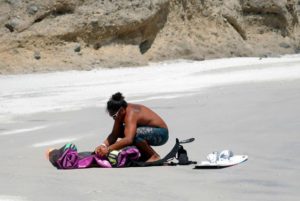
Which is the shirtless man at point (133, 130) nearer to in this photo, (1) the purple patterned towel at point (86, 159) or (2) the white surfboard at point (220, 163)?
(1) the purple patterned towel at point (86, 159)

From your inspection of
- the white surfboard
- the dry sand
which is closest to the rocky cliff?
the dry sand

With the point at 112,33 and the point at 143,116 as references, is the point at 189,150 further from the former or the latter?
the point at 112,33

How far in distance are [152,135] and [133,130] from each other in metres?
0.29

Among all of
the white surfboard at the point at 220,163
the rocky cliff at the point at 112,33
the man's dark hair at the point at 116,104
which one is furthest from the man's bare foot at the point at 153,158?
the rocky cliff at the point at 112,33

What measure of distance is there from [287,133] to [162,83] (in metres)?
7.88

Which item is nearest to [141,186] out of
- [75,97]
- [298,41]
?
[75,97]

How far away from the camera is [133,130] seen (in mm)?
6375

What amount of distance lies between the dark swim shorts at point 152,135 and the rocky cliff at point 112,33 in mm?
13822

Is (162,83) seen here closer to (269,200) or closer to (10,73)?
Result: (10,73)

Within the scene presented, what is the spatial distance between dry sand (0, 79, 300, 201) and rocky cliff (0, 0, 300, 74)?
9464 millimetres

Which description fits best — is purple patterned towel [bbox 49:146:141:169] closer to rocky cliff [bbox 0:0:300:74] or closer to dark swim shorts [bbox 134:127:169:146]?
dark swim shorts [bbox 134:127:169:146]

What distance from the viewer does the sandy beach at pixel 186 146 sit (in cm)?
491

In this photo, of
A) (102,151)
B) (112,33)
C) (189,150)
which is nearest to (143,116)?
(102,151)

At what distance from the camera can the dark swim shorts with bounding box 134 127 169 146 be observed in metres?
6.52
